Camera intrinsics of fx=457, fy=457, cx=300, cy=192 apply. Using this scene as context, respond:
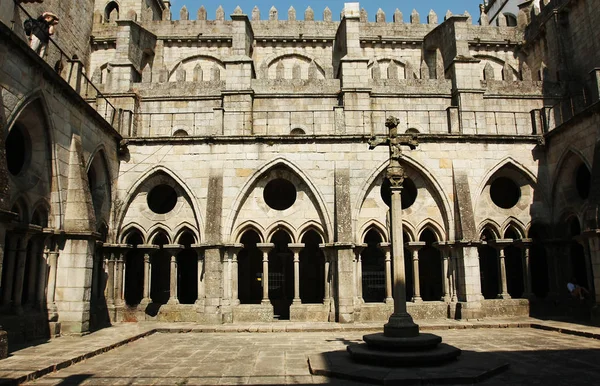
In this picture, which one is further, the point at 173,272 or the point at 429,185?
the point at 429,185

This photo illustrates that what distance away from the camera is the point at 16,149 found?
1101cm

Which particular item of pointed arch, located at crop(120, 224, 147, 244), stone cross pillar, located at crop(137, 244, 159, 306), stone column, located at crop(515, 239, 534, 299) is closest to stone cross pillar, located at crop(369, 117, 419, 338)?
stone column, located at crop(515, 239, 534, 299)

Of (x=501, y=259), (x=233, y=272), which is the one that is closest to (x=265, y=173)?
(x=233, y=272)

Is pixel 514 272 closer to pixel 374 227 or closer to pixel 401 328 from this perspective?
pixel 374 227

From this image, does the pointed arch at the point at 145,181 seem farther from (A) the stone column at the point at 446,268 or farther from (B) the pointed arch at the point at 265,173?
(A) the stone column at the point at 446,268

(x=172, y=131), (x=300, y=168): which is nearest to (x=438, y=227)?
(x=300, y=168)

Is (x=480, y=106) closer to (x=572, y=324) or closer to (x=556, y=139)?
(x=556, y=139)

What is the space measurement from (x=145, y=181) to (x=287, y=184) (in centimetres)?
552

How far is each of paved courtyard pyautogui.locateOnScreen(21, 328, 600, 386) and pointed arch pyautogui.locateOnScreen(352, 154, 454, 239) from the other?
398 centimetres

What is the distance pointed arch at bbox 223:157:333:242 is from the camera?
14.6 metres

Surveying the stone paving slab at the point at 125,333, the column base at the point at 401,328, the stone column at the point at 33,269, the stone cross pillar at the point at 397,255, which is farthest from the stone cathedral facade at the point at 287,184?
the column base at the point at 401,328

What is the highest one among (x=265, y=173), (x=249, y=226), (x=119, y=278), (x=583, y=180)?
(x=265, y=173)

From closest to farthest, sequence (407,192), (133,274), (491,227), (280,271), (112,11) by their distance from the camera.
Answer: (491,227)
(407,192)
(133,274)
(280,271)
(112,11)

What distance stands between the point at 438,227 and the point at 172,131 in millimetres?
10488
